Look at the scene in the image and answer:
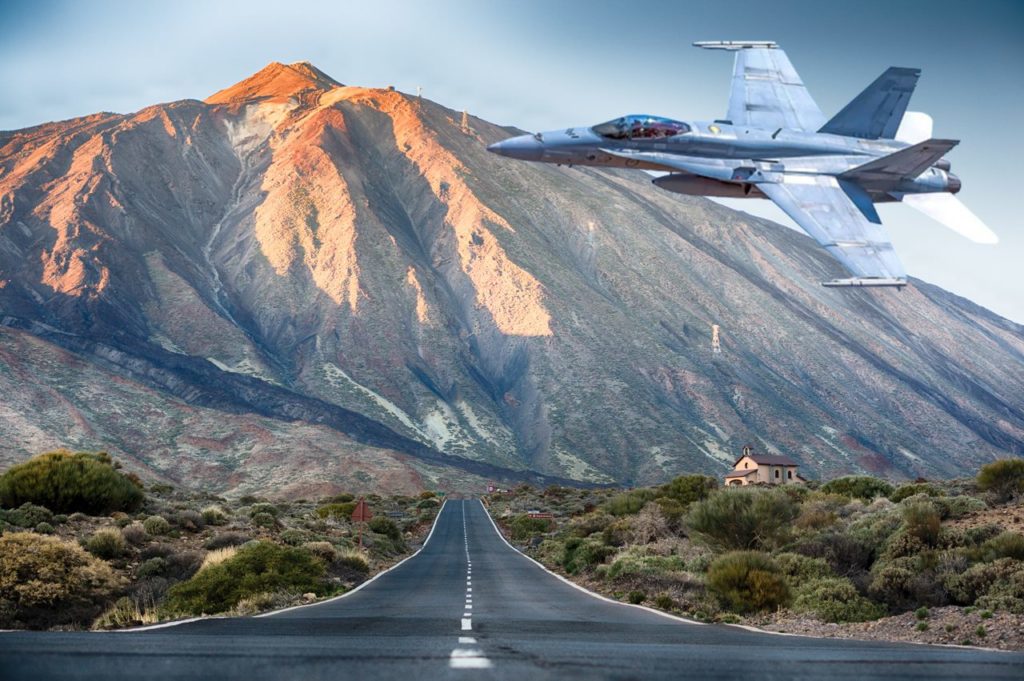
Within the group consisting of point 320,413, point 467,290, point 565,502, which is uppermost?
point 467,290

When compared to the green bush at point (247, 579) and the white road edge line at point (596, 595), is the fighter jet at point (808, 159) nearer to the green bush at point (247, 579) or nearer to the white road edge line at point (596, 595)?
the white road edge line at point (596, 595)

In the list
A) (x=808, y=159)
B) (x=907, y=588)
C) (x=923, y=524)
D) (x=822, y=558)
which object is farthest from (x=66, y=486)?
(x=907, y=588)

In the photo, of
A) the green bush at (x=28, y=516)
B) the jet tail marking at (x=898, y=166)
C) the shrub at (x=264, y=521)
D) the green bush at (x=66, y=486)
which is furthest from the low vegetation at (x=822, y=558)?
the green bush at (x=66, y=486)

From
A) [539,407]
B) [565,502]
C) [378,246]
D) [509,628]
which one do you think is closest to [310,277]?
[378,246]

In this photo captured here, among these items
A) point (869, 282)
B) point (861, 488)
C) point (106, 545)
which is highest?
point (869, 282)

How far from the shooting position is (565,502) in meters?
111

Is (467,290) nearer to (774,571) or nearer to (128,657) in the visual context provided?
(774,571)

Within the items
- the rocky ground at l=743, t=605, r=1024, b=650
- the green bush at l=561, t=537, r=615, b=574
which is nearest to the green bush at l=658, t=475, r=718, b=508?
the green bush at l=561, t=537, r=615, b=574

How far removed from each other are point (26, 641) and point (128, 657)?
7.13 ft

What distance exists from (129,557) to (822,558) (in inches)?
861

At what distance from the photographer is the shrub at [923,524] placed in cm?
2975

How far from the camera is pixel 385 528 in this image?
70.4 meters

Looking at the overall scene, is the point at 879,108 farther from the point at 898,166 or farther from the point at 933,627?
the point at 933,627

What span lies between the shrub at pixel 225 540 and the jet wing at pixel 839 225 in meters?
24.3
